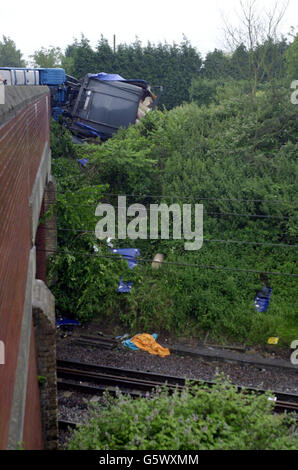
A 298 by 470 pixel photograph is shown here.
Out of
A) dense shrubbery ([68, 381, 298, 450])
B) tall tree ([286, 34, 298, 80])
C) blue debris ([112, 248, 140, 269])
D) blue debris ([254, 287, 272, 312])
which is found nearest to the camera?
dense shrubbery ([68, 381, 298, 450])

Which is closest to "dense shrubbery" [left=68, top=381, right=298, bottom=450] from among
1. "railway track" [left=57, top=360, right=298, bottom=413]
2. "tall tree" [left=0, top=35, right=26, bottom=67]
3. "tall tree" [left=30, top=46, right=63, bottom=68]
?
"railway track" [left=57, top=360, right=298, bottom=413]

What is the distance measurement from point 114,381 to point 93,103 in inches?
473

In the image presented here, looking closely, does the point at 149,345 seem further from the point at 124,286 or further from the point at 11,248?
the point at 11,248

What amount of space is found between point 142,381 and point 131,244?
542cm

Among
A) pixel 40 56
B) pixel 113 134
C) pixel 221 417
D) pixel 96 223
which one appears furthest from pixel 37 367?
pixel 40 56

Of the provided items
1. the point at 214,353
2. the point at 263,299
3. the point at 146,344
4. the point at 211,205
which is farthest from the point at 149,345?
the point at 211,205

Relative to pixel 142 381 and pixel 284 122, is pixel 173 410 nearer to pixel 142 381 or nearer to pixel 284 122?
pixel 142 381

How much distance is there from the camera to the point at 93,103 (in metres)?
17.4

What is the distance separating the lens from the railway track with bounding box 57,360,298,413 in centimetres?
862

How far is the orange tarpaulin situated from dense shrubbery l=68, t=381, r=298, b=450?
17.7 feet

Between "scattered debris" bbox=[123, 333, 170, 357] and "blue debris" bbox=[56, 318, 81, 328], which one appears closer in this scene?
"scattered debris" bbox=[123, 333, 170, 357]

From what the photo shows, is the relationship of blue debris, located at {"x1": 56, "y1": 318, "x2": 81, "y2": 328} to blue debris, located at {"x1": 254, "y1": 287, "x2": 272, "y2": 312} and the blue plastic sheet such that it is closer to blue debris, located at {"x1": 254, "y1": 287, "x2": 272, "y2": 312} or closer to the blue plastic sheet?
the blue plastic sheet

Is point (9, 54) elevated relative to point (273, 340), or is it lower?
elevated

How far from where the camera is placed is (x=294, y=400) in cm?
861
